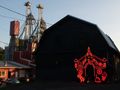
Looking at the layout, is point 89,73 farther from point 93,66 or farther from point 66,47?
point 66,47

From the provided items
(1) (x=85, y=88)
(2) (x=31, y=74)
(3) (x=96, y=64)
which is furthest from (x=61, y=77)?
(2) (x=31, y=74)

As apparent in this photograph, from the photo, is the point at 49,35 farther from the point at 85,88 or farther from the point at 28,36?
the point at 28,36

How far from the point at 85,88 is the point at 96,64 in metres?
17.2

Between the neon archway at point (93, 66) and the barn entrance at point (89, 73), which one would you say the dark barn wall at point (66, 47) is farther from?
the barn entrance at point (89, 73)

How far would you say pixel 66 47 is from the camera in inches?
1325

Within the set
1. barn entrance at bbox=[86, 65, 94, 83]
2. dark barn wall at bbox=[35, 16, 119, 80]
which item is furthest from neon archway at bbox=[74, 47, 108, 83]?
dark barn wall at bbox=[35, 16, 119, 80]

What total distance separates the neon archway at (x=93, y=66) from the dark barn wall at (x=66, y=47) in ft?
1.87

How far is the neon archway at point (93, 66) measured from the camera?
30172 mm

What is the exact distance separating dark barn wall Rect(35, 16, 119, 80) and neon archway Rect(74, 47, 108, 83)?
1.87 feet

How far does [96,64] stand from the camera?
30250 millimetres

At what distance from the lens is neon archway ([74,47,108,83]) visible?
1188 inches

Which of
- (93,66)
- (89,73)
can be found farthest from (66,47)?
(93,66)

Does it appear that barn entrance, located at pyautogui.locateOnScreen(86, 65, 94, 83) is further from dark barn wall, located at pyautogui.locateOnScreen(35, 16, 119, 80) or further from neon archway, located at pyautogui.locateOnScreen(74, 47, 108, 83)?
dark barn wall, located at pyautogui.locateOnScreen(35, 16, 119, 80)

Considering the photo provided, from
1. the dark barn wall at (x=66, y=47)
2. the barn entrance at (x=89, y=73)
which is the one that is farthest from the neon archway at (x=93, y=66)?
the dark barn wall at (x=66, y=47)
